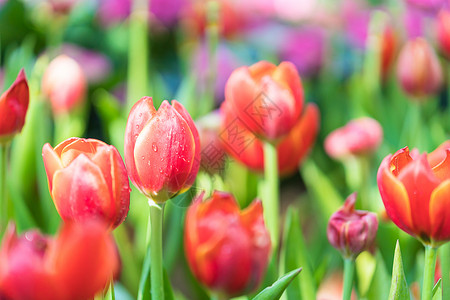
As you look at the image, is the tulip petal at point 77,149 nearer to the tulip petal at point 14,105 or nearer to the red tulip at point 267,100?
the tulip petal at point 14,105

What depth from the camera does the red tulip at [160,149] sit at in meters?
0.40

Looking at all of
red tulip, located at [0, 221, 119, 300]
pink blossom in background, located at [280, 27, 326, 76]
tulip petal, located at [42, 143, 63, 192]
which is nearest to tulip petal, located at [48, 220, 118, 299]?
red tulip, located at [0, 221, 119, 300]

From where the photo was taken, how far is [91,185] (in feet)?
1.23

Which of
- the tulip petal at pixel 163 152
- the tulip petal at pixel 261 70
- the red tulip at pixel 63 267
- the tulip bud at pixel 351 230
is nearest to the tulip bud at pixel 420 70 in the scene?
the tulip petal at pixel 261 70

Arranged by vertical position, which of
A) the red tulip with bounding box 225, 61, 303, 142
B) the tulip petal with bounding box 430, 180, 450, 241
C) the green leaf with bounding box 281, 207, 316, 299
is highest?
the red tulip with bounding box 225, 61, 303, 142

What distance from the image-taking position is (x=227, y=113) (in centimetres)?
65

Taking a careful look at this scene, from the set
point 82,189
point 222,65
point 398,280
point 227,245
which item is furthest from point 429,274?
point 222,65

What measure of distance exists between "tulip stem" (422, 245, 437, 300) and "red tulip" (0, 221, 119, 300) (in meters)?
0.24

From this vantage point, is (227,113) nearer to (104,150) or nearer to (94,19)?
(104,150)

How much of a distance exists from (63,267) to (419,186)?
0.24 meters

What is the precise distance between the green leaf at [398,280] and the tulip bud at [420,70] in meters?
0.52

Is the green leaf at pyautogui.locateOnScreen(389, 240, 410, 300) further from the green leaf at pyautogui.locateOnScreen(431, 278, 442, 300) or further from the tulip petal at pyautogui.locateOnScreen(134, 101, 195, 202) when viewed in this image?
the tulip petal at pyautogui.locateOnScreen(134, 101, 195, 202)

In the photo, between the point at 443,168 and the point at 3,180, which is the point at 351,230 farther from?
the point at 3,180

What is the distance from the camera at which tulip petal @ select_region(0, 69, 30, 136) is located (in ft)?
1.55
